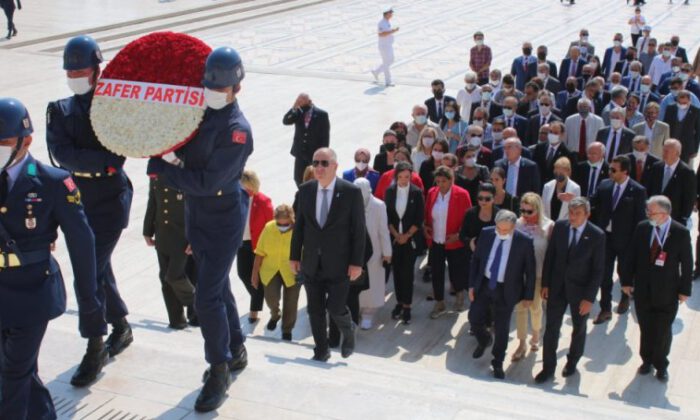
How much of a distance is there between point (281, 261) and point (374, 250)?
905 millimetres

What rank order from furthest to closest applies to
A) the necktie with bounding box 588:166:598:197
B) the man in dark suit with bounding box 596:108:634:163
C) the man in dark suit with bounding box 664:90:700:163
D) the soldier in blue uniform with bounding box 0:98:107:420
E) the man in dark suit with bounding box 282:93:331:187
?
the man in dark suit with bounding box 664:90:700:163 → the man in dark suit with bounding box 282:93:331:187 → the man in dark suit with bounding box 596:108:634:163 → the necktie with bounding box 588:166:598:197 → the soldier in blue uniform with bounding box 0:98:107:420

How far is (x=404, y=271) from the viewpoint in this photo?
8.77m

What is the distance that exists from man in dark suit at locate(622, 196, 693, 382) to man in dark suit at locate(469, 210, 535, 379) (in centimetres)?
98

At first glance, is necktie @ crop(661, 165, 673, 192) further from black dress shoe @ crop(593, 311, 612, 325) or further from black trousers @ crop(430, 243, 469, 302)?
black trousers @ crop(430, 243, 469, 302)

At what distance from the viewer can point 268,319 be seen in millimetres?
8711

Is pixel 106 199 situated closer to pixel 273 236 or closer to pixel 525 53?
pixel 273 236

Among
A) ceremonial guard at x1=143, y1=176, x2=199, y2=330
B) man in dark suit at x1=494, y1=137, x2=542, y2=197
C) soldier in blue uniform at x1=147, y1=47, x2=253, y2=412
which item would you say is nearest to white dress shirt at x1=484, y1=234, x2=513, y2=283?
man in dark suit at x1=494, y1=137, x2=542, y2=197

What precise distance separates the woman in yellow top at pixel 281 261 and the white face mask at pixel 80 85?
291cm

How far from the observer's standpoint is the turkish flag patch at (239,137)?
4.88 meters

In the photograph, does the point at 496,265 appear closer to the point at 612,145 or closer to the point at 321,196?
the point at 321,196

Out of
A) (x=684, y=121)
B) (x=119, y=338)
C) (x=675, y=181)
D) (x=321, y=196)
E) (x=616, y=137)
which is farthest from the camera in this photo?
(x=684, y=121)

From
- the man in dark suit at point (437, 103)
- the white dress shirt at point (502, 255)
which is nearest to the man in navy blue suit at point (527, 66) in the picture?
the man in dark suit at point (437, 103)

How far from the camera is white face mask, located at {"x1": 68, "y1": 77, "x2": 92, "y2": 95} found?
17.2ft

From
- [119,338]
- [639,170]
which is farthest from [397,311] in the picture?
[119,338]
